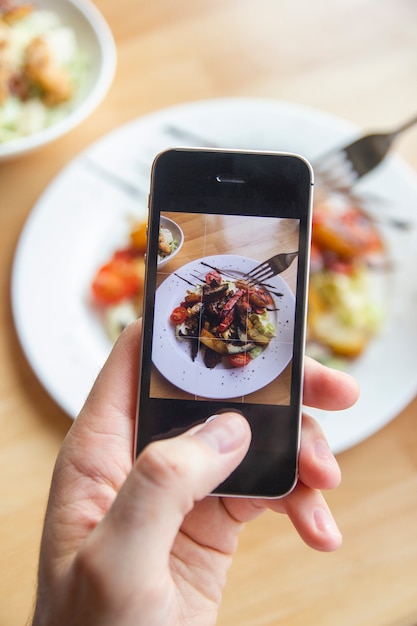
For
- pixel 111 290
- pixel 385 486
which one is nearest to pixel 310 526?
pixel 385 486

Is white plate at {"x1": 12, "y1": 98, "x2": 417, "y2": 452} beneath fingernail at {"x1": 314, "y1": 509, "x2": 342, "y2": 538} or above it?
above

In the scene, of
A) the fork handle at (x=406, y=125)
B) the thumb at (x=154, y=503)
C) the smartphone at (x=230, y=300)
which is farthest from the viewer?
the fork handle at (x=406, y=125)

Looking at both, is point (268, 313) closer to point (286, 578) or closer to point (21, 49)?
point (286, 578)

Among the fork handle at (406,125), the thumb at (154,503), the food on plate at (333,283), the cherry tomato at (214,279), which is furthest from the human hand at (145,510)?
the fork handle at (406,125)

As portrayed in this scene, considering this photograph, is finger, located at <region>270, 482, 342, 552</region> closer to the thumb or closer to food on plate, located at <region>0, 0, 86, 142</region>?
the thumb

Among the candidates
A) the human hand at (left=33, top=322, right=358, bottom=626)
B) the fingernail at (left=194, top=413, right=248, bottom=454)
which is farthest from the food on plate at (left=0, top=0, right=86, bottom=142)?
the fingernail at (left=194, top=413, right=248, bottom=454)

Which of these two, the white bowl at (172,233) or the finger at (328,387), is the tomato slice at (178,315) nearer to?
the white bowl at (172,233)
